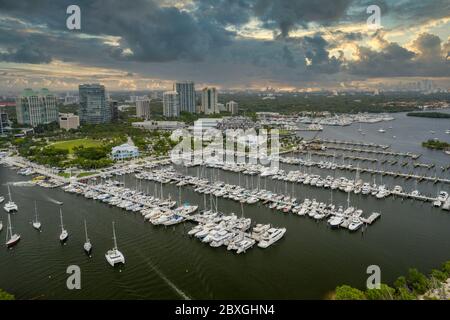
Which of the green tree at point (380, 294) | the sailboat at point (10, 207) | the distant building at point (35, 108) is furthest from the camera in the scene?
the distant building at point (35, 108)

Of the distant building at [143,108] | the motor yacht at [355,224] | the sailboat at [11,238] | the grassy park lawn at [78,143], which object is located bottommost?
the sailboat at [11,238]

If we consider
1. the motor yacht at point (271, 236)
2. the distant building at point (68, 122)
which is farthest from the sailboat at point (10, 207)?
the distant building at point (68, 122)

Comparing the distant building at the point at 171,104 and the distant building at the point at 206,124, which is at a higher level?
the distant building at the point at 171,104

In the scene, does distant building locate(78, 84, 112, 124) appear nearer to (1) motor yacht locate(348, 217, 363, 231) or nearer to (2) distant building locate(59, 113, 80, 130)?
(2) distant building locate(59, 113, 80, 130)

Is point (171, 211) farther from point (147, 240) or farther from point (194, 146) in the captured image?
point (194, 146)

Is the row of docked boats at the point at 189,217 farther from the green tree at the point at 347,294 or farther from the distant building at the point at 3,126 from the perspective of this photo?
the distant building at the point at 3,126
